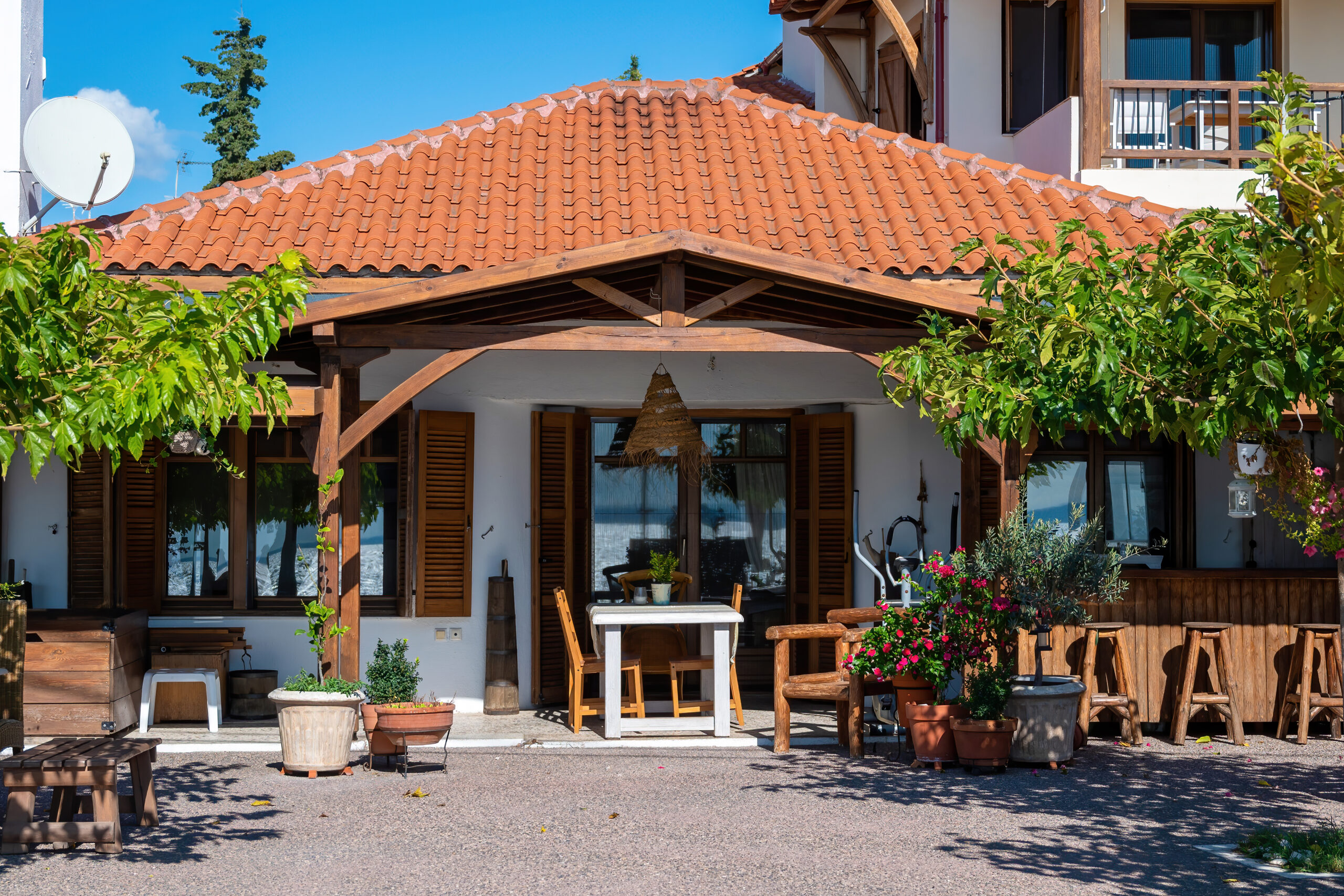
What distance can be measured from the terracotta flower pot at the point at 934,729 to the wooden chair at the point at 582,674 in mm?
2135

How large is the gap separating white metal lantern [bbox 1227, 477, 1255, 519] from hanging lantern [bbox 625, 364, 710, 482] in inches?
139

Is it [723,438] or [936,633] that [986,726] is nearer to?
[936,633]

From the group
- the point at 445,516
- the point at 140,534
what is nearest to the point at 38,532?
the point at 140,534

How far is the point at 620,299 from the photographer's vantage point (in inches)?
305

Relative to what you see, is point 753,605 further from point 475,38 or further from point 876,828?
point 475,38

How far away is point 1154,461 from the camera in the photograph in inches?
394

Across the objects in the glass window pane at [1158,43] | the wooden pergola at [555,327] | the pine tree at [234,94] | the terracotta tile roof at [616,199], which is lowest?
the wooden pergola at [555,327]

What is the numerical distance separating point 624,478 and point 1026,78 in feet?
17.1

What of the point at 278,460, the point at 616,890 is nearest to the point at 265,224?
the point at 278,460

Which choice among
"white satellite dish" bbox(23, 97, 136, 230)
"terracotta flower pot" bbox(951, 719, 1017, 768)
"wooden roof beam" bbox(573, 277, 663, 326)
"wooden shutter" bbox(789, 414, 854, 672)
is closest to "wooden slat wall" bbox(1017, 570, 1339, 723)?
"terracotta flower pot" bbox(951, 719, 1017, 768)

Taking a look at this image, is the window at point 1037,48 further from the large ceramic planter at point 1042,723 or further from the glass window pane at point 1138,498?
the large ceramic planter at point 1042,723

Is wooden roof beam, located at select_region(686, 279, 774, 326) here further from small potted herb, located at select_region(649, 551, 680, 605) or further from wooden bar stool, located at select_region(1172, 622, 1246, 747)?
wooden bar stool, located at select_region(1172, 622, 1246, 747)

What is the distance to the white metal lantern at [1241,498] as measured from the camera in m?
8.71

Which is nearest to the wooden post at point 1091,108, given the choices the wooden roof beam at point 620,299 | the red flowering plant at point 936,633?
the red flowering plant at point 936,633
